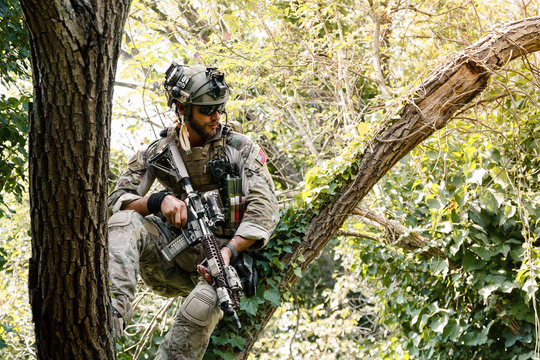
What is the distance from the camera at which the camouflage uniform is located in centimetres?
331

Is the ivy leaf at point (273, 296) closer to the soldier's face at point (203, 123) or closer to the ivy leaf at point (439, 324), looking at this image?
the soldier's face at point (203, 123)

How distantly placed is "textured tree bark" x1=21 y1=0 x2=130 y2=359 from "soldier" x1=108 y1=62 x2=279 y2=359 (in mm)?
1195

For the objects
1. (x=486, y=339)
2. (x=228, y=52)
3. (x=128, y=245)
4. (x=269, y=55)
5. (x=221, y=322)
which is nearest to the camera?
(x=128, y=245)

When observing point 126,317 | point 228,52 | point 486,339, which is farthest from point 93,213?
point 228,52

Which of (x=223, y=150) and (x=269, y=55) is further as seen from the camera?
(x=269, y=55)

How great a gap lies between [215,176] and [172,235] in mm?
403

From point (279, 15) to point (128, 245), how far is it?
14.8 ft

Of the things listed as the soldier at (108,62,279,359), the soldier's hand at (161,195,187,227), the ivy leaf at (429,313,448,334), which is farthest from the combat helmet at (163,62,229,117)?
the ivy leaf at (429,313,448,334)

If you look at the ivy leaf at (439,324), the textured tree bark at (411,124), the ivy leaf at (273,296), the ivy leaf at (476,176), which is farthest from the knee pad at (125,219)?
the ivy leaf at (439,324)

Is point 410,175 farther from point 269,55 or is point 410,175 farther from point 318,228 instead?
point 318,228

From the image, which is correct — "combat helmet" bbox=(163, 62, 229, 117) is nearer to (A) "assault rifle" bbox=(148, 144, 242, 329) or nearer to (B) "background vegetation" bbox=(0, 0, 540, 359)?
(A) "assault rifle" bbox=(148, 144, 242, 329)

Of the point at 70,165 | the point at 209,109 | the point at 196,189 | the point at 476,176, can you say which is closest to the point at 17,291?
the point at 196,189

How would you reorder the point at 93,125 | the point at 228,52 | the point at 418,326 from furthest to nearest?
the point at 228,52 < the point at 418,326 < the point at 93,125

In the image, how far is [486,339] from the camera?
531 centimetres
